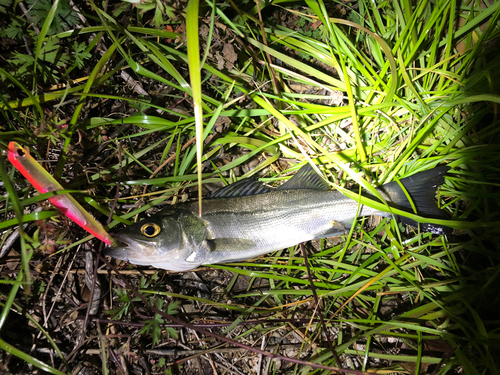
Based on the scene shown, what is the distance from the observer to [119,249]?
8.34 feet

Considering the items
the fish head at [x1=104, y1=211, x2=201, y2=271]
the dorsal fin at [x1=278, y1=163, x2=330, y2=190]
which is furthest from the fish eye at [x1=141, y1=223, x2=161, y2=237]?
the dorsal fin at [x1=278, y1=163, x2=330, y2=190]

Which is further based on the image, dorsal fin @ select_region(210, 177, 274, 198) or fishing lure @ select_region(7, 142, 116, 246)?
dorsal fin @ select_region(210, 177, 274, 198)

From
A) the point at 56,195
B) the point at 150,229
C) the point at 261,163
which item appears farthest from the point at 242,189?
the point at 56,195

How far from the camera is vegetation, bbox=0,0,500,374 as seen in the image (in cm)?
279

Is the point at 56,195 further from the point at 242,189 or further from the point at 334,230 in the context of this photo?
the point at 334,230

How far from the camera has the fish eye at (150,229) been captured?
8.60 feet

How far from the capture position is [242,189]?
299cm

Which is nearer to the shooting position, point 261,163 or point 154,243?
A: point 154,243

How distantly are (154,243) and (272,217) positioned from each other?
1.21 m

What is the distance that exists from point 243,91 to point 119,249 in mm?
2002

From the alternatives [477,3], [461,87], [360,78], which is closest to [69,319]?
[360,78]

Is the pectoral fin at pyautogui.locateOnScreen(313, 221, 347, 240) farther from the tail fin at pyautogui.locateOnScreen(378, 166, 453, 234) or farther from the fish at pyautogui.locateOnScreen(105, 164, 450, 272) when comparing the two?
the tail fin at pyautogui.locateOnScreen(378, 166, 453, 234)

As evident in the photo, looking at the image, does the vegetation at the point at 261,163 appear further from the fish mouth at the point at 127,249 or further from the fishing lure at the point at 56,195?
the fish mouth at the point at 127,249

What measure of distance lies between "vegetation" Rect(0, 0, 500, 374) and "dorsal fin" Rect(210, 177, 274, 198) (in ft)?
0.85
